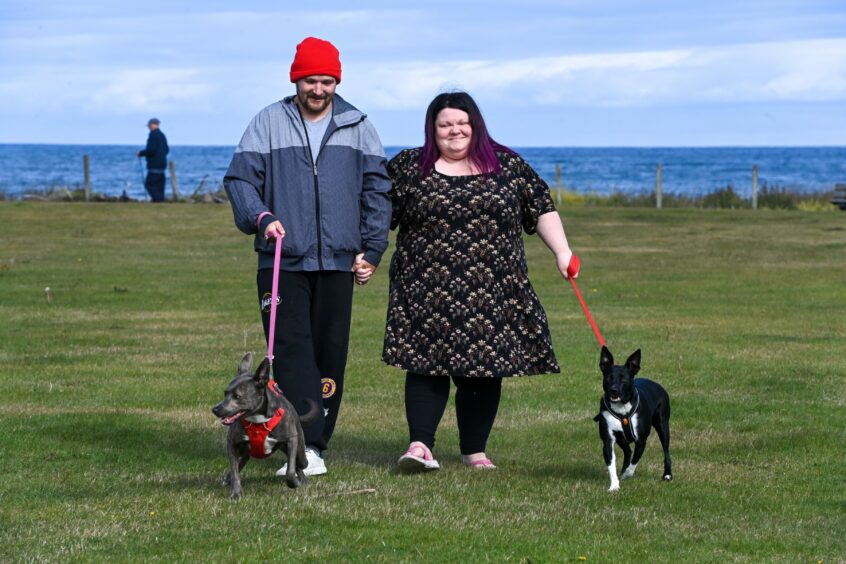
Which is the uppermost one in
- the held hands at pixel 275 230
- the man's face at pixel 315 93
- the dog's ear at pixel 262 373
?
the man's face at pixel 315 93

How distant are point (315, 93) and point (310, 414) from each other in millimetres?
1647

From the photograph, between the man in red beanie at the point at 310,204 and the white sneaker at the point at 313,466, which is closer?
the man in red beanie at the point at 310,204

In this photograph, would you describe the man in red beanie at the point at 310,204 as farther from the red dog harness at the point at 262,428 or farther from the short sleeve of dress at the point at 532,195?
the short sleeve of dress at the point at 532,195

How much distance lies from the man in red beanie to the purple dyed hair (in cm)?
26

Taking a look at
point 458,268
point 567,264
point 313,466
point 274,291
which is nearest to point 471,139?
point 458,268

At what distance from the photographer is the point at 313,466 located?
7.50 metres

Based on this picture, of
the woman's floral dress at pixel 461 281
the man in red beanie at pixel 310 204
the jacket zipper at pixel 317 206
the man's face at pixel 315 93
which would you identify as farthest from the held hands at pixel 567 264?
the man's face at pixel 315 93

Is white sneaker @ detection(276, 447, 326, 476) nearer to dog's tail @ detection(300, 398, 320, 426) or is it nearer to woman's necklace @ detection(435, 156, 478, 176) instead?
dog's tail @ detection(300, 398, 320, 426)

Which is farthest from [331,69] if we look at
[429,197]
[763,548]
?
[763,548]

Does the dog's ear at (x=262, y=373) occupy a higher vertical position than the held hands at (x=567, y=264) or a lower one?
lower

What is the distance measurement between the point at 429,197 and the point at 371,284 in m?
13.2

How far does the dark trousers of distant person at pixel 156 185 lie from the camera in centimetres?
3716

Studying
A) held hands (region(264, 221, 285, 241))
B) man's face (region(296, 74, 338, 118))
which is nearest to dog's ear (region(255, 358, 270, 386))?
held hands (region(264, 221, 285, 241))

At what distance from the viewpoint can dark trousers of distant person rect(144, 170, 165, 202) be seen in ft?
122
